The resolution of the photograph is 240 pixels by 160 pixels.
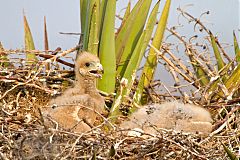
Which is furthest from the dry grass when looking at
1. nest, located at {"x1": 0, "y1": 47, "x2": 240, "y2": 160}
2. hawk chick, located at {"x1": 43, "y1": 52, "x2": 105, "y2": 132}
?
hawk chick, located at {"x1": 43, "y1": 52, "x2": 105, "y2": 132}

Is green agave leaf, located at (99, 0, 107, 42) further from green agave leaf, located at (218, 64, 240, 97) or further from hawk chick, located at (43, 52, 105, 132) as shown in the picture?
green agave leaf, located at (218, 64, 240, 97)

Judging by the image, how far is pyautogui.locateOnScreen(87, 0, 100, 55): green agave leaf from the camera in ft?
12.4

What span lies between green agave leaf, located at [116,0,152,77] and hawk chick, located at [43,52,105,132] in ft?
0.73

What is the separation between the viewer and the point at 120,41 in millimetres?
4078

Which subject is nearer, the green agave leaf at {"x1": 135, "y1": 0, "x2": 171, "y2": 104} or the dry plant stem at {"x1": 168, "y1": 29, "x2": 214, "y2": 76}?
the green agave leaf at {"x1": 135, "y1": 0, "x2": 171, "y2": 104}

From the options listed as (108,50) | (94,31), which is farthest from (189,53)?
(94,31)

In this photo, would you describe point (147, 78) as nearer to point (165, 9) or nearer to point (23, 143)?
point (165, 9)

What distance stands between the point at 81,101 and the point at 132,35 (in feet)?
2.02

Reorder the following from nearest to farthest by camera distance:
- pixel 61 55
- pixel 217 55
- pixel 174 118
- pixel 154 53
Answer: pixel 174 118 → pixel 61 55 → pixel 154 53 → pixel 217 55

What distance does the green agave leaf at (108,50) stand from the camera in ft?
12.9

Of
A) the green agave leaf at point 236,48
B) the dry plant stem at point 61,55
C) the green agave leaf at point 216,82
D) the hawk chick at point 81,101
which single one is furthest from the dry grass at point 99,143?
the green agave leaf at point 236,48

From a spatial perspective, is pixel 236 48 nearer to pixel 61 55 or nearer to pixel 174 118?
pixel 174 118

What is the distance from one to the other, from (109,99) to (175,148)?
1.02 m

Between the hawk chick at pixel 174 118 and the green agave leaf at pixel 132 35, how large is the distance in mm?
440
